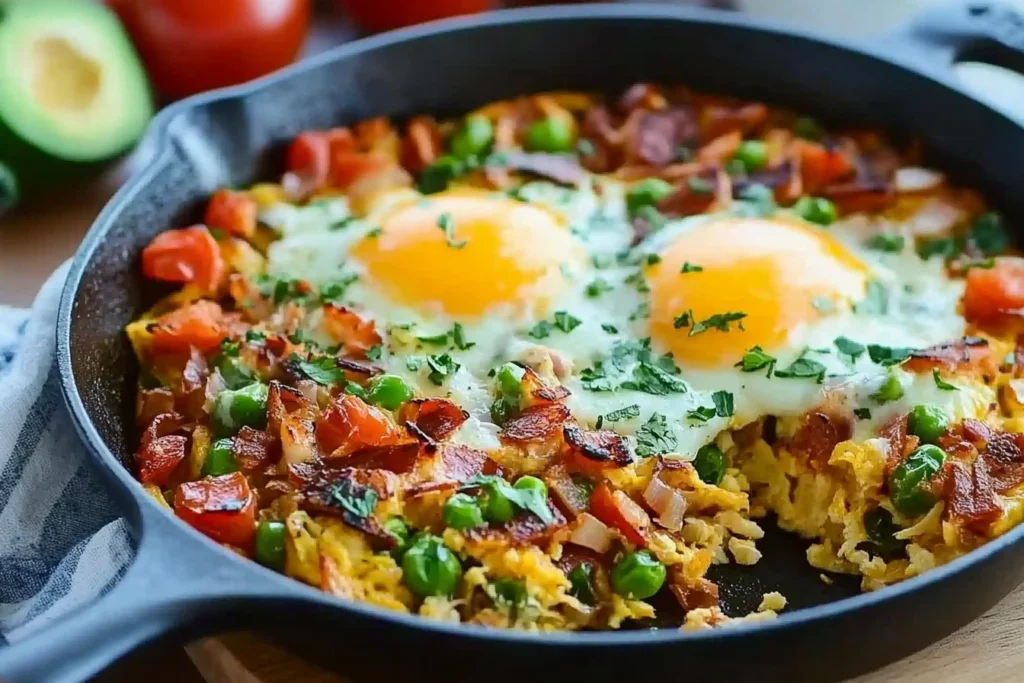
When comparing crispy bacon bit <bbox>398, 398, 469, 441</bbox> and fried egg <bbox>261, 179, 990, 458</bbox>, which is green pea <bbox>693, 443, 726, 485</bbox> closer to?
fried egg <bbox>261, 179, 990, 458</bbox>

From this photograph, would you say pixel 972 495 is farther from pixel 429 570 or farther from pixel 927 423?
pixel 429 570

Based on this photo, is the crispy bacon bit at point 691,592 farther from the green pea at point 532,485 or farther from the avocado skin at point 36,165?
the avocado skin at point 36,165

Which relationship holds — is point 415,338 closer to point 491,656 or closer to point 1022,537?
point 491,656

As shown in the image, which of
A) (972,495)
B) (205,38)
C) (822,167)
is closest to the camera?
(972,495)

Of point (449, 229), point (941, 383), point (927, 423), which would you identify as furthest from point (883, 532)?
point (449, 229)

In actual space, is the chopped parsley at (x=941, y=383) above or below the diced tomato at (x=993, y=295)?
below

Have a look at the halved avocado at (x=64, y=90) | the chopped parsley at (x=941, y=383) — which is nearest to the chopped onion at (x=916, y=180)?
the chopped parsley at (x=941, y=383)

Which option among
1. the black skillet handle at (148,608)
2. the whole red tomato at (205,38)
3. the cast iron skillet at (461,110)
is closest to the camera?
the black skillet handle at (148,608)
